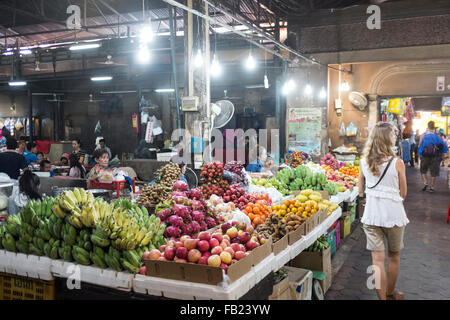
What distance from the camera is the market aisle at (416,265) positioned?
178 inches

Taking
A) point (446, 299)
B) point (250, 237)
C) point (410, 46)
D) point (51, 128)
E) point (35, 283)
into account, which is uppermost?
point (410, 46)

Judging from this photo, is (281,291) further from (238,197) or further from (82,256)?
(238,197)

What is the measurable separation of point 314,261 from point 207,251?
2000 mm

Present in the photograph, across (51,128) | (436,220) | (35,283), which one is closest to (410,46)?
(436,220)

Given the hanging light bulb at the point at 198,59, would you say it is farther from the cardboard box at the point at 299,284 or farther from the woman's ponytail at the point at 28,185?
the cardboard box at the point at 299,284

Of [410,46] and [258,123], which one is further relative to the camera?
[258,123]

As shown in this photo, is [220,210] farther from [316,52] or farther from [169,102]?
[169,102]

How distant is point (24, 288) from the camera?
10.8 ft

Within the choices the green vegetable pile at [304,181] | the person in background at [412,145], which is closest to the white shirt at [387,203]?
the green vegetable pile at [304,181]

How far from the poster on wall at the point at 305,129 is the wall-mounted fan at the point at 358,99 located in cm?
127

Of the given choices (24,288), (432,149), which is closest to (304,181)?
(24,288)

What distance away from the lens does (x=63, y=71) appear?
16547mm

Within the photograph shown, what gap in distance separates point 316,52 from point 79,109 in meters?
11.9

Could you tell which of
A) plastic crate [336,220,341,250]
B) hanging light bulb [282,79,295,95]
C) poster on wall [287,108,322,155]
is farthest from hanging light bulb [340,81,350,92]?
plastic crate [336,220,341,250]
